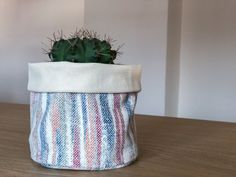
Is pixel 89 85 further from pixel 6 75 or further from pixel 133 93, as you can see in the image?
pixel 6 75

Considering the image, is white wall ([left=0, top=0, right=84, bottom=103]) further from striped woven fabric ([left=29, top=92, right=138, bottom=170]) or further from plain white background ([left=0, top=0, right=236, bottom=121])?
striped woven fabric ([left=29, top=92, right=138, bottom=170])

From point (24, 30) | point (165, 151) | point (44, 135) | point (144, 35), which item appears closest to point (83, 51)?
point (44, 135)

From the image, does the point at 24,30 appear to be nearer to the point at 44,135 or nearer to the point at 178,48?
the point at 178,48

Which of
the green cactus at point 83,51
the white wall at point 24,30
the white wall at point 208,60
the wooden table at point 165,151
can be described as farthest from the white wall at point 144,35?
the green cactus at point 83,51

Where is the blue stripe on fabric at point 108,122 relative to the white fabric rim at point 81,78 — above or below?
below

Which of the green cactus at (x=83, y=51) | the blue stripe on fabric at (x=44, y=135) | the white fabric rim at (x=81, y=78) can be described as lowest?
the blue stripe on fabric at (x=44, y=135)

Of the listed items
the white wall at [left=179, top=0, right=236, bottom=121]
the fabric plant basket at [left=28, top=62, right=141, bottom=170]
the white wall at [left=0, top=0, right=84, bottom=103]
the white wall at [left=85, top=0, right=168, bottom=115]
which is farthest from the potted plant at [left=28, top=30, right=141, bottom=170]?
the white wall at [left=0, top=0, right=84, bottom=103]

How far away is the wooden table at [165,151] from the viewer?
2.14 feet

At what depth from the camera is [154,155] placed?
784 mm

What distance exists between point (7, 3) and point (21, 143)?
3247 mm

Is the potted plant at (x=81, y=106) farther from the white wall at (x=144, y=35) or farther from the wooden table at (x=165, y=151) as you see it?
the white wall at (x=144, y=35)

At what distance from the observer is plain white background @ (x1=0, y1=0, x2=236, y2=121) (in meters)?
2.72

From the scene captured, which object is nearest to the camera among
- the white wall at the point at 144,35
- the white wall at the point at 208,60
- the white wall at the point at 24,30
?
the white wall at the point at 144,35

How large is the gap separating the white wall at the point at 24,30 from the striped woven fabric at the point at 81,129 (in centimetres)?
297
